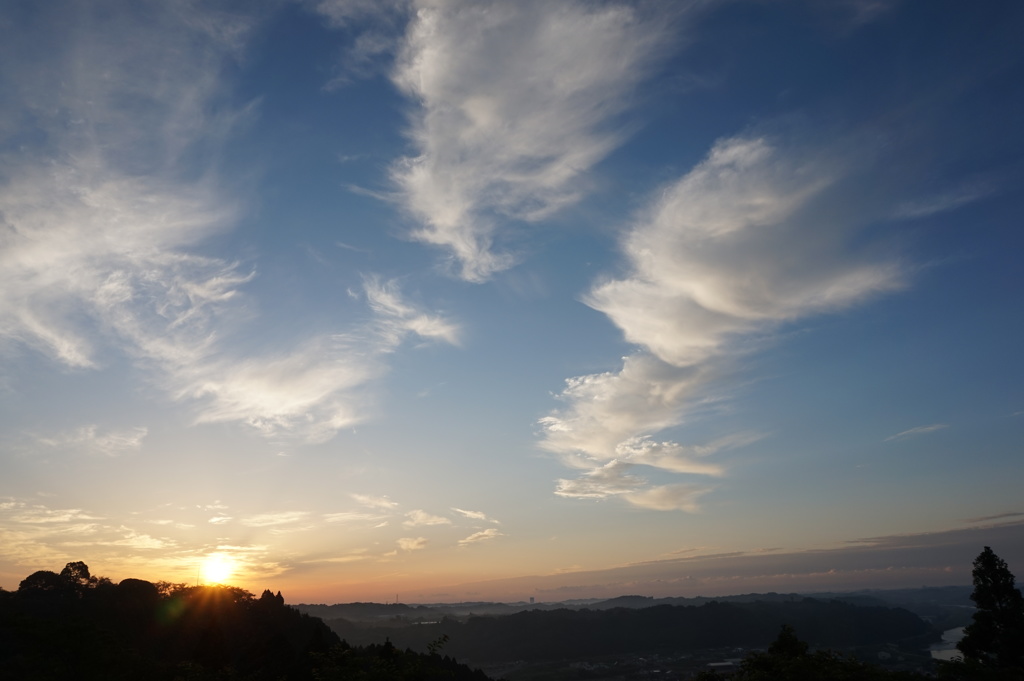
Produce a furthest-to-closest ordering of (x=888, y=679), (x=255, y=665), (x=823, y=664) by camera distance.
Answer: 1. (x=255, y=665)
2. (x=823, y=664)
3. (x=888, y=679)

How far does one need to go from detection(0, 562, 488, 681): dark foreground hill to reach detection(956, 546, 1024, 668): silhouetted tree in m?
53.1

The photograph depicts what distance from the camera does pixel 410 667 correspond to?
1156 inches

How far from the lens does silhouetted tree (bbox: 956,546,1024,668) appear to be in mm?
56062

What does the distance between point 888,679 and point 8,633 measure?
246 ft

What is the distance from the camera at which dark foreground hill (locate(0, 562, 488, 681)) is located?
34562 mm

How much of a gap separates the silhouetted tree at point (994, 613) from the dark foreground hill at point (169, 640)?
5306cm

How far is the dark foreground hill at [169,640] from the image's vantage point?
34.6 m

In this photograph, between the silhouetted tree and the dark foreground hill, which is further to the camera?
the silhouetted tree

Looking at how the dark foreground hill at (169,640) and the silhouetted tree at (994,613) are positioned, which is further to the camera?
the silhouetted tree at (994,613)

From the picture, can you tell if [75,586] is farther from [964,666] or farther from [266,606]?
[964,666]

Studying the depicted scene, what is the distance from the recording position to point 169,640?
102000mm

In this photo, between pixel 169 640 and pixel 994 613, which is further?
pixel 169 640

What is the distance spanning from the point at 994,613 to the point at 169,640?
118858 mm

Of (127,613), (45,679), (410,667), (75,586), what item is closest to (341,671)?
(410,667)
